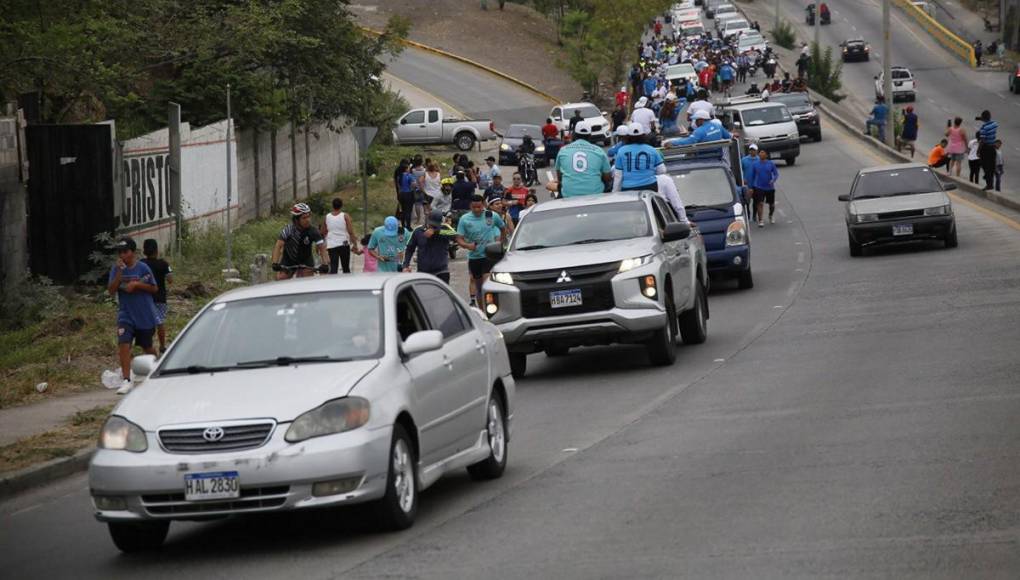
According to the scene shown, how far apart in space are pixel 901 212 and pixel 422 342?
20743 mm

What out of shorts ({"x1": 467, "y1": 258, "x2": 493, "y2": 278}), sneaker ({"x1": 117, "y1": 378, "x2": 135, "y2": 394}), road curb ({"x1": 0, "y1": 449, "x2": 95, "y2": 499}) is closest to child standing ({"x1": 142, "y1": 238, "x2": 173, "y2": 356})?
sneaker ({"x1": 117, "y1": 378, "x2": 135, "y2": 394})

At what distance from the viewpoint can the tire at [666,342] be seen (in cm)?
1761

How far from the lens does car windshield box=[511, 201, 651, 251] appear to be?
18266 millimetres

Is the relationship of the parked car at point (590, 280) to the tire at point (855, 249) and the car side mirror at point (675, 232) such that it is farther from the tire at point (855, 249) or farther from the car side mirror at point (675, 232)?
the tire at point (855, 249)

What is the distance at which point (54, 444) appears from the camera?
47.2ft

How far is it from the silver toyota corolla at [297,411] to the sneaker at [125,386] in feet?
22.9

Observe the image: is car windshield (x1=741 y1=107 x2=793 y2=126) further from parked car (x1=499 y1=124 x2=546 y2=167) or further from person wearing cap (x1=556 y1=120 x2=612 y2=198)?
person wearing cap (x1=556 y1=120 x2=612 y2=198)

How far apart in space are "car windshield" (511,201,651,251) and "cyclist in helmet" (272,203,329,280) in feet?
13.4

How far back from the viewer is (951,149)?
147 ft

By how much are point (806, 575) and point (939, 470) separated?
3037mm

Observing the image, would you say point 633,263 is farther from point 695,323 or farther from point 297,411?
point 297,411

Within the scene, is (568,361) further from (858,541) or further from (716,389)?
(858,541)

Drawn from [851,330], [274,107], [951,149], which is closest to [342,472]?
[851,330]

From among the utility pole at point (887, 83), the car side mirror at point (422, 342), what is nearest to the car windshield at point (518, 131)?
the utility pole at point (887, 83)
